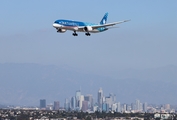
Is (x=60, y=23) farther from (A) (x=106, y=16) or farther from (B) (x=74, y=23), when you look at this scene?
(A) (x=106, y=16)

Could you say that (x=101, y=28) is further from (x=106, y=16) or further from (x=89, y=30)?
Answer: (x=106, y=16)

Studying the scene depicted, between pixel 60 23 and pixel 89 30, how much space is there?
5607 millimetres

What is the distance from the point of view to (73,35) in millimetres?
123438

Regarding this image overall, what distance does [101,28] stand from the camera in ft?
423

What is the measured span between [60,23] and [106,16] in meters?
25.4

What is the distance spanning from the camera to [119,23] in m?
123

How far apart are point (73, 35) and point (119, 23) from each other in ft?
24.3

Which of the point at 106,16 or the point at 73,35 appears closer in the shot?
the point at 73,35

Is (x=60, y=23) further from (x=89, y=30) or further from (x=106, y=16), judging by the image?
(x=106, y=16)

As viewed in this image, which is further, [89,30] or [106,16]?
[106,16]

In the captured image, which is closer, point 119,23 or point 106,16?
point 119,23

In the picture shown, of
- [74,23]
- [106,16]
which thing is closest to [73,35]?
[74,23]

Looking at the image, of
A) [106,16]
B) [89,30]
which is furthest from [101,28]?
[106,16]

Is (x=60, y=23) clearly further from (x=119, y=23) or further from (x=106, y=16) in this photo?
(x=106, y=16)
